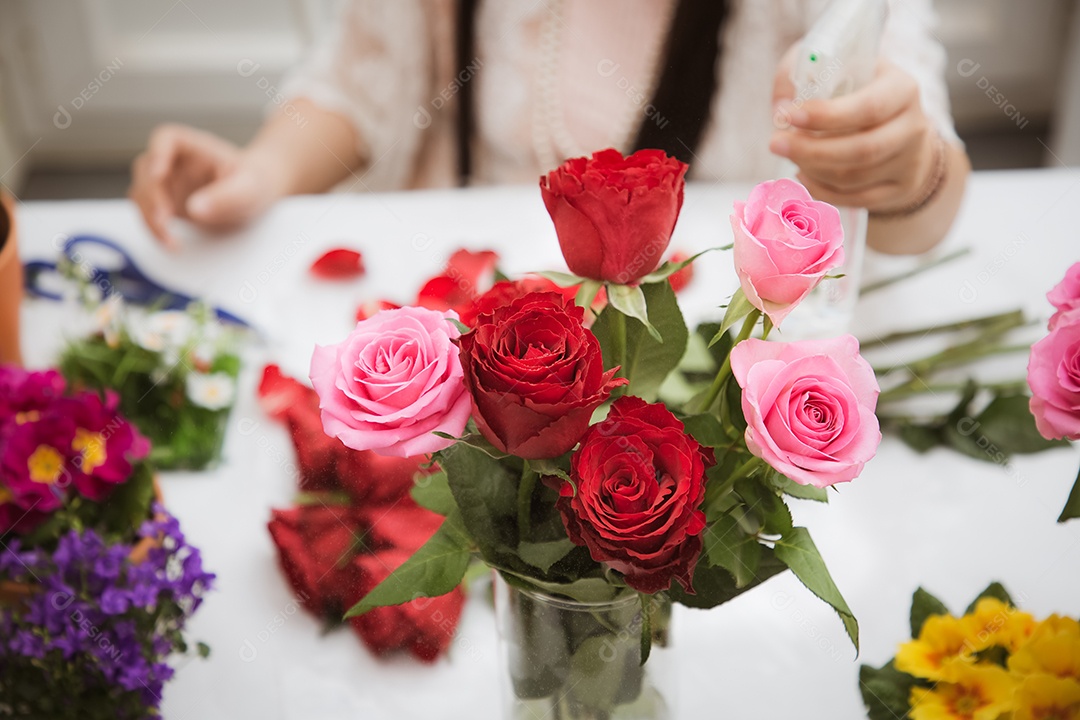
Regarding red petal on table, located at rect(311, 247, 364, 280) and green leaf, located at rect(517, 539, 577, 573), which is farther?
red petal on table, located at rect(311, 247, 364, 280)

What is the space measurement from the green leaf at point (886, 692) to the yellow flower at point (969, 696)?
0.01m

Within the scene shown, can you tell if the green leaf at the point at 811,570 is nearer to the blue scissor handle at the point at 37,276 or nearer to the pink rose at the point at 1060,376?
the pink rose at the point at 1060,376

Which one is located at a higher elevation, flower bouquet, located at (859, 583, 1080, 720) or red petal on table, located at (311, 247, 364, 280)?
red petal on table, located at (311, 247, 364, 280)

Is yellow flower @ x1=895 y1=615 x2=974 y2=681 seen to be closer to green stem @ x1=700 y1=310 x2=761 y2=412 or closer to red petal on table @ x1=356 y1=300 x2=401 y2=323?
green stem @ x1=700 y1=310 x2=761 y2=412

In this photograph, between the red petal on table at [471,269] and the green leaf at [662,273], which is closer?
the green leaf at [662,273]

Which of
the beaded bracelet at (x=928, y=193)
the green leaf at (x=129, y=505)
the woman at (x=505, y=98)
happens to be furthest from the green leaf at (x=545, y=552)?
the woman at (x=505, y=98)

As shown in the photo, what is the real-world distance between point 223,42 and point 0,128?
0.53m

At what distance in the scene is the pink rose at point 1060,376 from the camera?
342 millimetres

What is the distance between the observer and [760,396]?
0.30m

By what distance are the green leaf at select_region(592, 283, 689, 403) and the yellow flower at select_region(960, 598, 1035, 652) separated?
0.18 m

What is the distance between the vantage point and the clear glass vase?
38 centimetres

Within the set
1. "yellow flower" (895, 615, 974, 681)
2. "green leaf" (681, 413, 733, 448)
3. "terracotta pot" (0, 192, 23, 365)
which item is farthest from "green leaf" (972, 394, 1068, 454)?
"terracotta pot" (0, 192, 23, 365)

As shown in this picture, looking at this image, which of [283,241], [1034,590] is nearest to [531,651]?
[1034,590]

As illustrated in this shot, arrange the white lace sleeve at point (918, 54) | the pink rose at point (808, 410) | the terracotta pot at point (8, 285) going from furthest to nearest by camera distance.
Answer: the white lace sleeve at point (918, 54)
the terracotta pot at point (8, 285)
the pink rose at point (808, 410)
